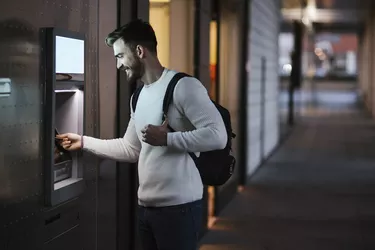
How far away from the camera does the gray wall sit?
13.5 m

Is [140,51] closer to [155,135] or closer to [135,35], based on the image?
[135,35]

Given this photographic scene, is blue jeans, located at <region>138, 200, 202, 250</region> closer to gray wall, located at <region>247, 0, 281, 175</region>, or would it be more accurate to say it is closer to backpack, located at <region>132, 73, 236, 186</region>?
backpack, located at <region>132, 73, 236, 186</region>

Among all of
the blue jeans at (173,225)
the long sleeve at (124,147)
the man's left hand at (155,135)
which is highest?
the man's left hand at (155,135)

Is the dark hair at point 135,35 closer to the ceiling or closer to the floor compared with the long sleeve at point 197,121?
closer to the ceiling

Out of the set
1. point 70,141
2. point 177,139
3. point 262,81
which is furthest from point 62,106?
point 262,81

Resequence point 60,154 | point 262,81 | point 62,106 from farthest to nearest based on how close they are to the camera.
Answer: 1. point 262,81
2. point 62,106
3. point 60,154

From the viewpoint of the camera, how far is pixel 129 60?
393 centimetres

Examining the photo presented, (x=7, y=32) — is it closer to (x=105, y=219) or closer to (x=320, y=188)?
(x=105, y=219)

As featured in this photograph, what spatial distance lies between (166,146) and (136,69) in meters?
0.42

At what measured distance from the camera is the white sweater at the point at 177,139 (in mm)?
3801

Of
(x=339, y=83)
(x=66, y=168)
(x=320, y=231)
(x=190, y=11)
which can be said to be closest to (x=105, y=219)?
(x=66, y=168)

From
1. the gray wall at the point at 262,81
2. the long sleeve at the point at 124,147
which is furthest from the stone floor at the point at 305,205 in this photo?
the long sleeve at the point at 124,147

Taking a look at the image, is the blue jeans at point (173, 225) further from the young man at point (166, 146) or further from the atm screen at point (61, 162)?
the atm screen at point (61, 162)

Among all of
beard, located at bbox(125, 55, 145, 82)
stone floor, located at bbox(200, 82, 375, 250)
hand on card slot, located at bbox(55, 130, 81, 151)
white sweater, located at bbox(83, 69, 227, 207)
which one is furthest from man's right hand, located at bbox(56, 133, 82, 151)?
stone floor, located at bbox(200, 82, 375, 250)
